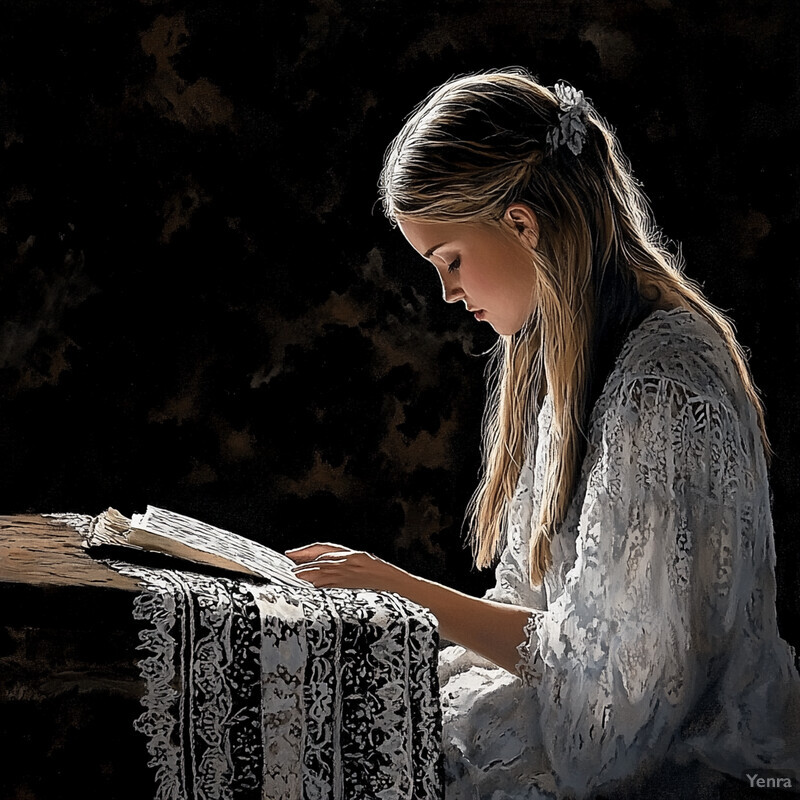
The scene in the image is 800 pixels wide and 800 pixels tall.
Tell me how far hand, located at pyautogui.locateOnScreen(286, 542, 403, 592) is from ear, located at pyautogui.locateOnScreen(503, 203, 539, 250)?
1.29ft

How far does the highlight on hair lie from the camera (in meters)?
1.15

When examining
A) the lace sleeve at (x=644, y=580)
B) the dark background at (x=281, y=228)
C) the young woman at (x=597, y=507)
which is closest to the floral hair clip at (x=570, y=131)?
the young woman at (x=597, y=507)

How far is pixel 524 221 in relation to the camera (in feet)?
3.87

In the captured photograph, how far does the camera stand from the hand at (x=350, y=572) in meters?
1.11

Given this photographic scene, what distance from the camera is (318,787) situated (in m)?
0.99

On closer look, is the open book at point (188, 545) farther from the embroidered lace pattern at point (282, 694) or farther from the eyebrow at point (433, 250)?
the eyebrow at point (433, 250)

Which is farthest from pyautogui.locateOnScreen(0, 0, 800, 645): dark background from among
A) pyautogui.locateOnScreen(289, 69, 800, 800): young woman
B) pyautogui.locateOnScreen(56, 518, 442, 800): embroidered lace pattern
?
pyautogui.locateOnScreen(56, 518, 442, 800): embroidered lace pattern

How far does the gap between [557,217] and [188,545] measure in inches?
21.6

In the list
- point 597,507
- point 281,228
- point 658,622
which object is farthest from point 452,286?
point 281,228

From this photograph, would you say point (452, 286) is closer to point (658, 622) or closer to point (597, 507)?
point (597, 507)

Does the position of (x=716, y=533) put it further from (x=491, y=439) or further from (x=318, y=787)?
(x=491, y=439)

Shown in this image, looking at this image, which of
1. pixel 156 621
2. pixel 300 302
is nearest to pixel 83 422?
pixel 300 302

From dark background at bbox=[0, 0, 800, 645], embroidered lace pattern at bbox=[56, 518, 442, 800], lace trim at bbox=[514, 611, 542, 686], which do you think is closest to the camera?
embroidered lace pattern at bbox=[56, 518, 442, 800]

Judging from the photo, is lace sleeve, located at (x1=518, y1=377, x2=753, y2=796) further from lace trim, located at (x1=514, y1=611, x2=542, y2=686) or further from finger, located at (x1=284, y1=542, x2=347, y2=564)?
finger, located at (x1=284, y1=542, x2=347, y2=564)
